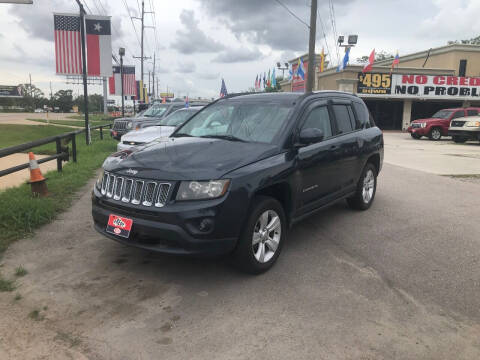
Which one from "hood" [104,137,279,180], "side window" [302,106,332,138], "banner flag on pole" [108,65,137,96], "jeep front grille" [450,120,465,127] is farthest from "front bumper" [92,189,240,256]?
"banner flag on pole" [108,65,137,96]

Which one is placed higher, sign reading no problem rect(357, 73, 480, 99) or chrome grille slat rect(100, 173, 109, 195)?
sign reading no problem rect(357, 73, 480, 99)

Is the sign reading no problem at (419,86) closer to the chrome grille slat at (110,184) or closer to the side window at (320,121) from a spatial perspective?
the side window at (320,121)

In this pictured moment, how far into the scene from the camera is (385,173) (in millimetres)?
10383

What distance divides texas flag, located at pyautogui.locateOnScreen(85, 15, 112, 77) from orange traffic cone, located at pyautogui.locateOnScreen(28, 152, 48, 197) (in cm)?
1205

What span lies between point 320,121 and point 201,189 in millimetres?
2192

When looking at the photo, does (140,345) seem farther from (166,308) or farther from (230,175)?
(230,175)

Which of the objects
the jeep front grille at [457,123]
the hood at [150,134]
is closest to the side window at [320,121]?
the hood at [150,134]

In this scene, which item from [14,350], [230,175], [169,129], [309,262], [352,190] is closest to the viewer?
[14,350]

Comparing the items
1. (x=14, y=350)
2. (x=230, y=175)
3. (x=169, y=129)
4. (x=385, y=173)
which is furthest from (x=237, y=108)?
(x=385, y=173)

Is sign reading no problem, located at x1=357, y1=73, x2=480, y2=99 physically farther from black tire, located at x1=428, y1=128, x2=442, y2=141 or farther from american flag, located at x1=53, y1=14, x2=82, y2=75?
american flag, located at x1=53, y1=14, x2=82, y2=75

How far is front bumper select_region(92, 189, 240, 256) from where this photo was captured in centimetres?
336

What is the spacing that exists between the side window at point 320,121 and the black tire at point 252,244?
3.81 ft

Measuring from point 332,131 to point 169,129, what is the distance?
5.82m

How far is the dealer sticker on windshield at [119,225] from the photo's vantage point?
359 cm
